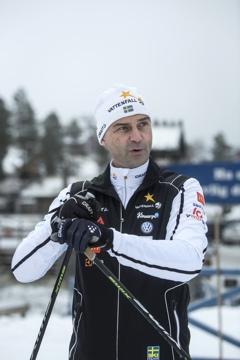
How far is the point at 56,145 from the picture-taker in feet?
167

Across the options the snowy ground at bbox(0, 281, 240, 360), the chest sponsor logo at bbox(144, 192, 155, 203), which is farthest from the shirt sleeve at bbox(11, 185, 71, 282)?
the snowy ground at bbox(0, 281, 240, 360)

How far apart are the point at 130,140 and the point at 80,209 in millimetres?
386

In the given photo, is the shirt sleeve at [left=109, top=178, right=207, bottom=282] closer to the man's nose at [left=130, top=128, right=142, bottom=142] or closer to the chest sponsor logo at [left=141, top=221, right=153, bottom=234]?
the chest sponsor logo at [left=141, top=221, right=153, bottom=234]

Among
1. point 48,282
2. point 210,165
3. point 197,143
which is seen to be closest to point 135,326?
point 210,165

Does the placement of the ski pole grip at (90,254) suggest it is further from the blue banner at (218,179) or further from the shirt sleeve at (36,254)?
the blue banner at (218,179)

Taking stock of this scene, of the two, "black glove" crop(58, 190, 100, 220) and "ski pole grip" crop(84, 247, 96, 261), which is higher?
"black glove" crop(58, 190, 100, 220)

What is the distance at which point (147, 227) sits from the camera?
1.97 metres

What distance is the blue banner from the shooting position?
5.98 metres

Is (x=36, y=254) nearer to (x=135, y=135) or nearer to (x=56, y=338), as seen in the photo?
(x=135, y=135)

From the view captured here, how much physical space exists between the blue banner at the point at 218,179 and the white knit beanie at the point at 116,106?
3662 mm

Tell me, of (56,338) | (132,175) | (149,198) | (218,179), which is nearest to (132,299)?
(149,198)

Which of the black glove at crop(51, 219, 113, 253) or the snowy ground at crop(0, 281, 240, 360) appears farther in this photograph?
the snowy ground at crop(0, 281, 240, 360)

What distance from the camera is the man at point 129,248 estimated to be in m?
1.78

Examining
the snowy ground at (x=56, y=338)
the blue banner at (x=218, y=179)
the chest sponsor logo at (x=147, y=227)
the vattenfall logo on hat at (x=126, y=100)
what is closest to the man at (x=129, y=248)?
the chest sponsor logo at (x=147, y=227)
